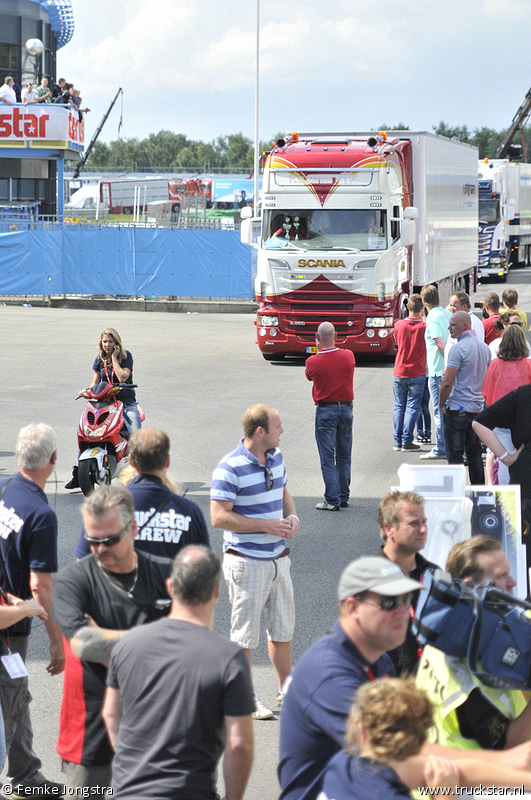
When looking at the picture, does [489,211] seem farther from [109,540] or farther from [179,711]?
[179,711]

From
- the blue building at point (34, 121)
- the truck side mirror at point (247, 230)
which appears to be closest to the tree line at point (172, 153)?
the blue building at point (34, 121)

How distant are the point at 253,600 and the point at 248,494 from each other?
24.6 inches

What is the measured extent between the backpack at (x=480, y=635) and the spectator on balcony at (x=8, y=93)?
3752cm

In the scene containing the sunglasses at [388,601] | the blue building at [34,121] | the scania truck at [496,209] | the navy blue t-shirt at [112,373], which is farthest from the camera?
the blue building at [34,121]

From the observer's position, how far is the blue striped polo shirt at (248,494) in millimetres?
5332

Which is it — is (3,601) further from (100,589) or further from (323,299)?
(323,299)

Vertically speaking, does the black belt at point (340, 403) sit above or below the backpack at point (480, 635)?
above

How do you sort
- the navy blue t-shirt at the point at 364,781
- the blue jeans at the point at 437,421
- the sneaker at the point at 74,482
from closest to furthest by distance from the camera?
the navy blue t-shirt at the point at 364,781 → the sneaker at the point at 74,482 → the blue jeans at the point at 437,421

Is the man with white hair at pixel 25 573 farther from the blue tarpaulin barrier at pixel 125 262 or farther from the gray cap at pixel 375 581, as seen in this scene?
the blue tarpaulin barrier at pixel 125 262

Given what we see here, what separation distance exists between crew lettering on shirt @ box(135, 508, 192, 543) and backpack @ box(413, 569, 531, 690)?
1510 mm

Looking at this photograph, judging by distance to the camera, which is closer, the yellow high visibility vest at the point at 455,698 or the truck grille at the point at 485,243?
the yellow high visibility vest at the point at 455,698

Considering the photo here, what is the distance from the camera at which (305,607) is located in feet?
→ 22.3

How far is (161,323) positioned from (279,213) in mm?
10201

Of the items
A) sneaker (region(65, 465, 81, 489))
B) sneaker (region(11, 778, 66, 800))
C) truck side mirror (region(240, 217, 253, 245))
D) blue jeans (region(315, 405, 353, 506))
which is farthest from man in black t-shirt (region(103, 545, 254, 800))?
truck side mirror (region(240, 217, 253, 245))
